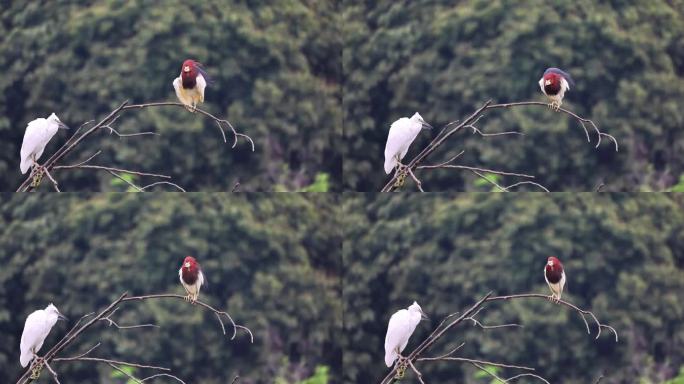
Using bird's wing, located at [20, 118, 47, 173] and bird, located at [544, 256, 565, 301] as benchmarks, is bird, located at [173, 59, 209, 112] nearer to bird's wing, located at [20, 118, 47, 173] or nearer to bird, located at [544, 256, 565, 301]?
bird's wing, located at [20, 118, 47, 173]

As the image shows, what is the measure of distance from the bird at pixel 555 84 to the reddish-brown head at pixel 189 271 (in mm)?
1282

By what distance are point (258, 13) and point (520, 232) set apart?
1.13 meters

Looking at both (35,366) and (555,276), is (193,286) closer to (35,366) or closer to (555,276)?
(35,366)

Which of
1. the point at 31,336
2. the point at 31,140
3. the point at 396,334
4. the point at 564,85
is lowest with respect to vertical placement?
the point at 396,334

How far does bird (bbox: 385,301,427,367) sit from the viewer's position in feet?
15.6

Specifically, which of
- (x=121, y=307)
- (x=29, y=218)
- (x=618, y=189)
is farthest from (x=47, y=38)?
(x=618, y=189)

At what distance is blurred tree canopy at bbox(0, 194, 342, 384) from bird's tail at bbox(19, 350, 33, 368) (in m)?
0.03

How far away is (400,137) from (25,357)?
4.59 feet

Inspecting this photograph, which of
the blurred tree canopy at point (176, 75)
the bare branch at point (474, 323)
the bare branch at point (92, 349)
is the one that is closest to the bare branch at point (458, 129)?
the blurred tree canopy at point (176, 75)

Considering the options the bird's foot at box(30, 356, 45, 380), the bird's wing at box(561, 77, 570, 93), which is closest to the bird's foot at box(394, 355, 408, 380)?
the bird's wing at box(561, 77, 570, 93)

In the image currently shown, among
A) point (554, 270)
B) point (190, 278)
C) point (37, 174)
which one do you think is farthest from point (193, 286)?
point (554, 270)

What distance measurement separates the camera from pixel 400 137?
4.82 metres

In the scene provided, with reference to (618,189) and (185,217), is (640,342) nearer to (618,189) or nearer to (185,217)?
(618,189)

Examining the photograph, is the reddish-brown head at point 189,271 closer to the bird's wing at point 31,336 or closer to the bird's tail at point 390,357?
the bird's wing at point 31,336
